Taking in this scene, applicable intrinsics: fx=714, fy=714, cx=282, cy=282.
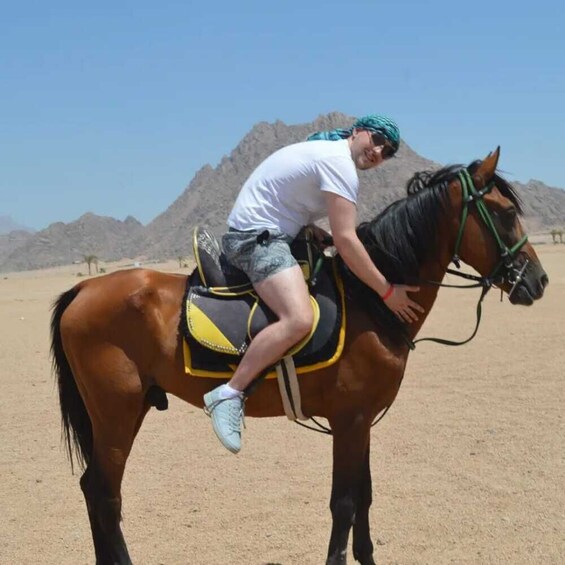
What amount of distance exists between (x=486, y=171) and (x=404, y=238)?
23.2 inches

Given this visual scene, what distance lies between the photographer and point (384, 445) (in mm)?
7004

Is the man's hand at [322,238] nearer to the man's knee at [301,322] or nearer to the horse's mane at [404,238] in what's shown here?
the horse's mane at [404,238]

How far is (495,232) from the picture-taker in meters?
3.98

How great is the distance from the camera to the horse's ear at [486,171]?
3990 mm

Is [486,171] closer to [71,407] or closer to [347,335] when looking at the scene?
[347,335]

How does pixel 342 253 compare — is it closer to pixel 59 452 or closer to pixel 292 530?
pixel 292 530

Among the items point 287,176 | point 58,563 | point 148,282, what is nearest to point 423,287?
point 287,176

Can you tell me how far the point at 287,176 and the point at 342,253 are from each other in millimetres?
526

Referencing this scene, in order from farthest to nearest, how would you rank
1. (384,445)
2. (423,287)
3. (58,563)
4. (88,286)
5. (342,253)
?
(384,445) < (58,563) < (88,286) < (423,287) < (342,253)

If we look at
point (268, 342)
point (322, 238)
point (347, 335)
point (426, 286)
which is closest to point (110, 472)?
point (268, 342)

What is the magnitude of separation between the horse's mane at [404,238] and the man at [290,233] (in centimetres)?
12

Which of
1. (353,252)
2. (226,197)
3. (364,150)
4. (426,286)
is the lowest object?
(426,286)

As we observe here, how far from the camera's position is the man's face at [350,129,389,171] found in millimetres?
4051

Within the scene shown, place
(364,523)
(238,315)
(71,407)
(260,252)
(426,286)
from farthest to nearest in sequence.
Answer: (71,407) < (364,523) < (426,286) < (238,315) < (260,252)
